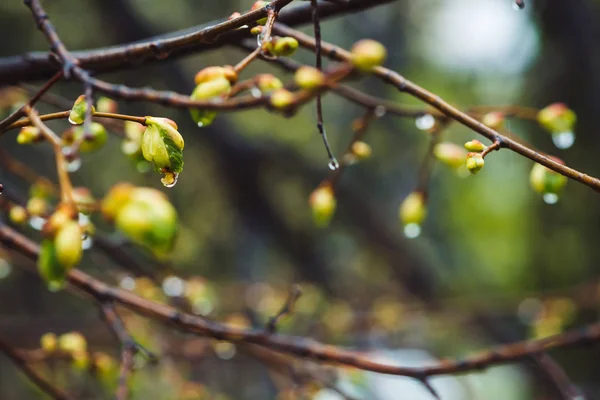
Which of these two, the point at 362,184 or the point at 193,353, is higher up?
the point at 362,184

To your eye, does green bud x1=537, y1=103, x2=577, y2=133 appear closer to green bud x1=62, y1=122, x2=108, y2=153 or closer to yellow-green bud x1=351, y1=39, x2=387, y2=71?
yellow-green bud x1=351, y1=39, x2=387, y2=71

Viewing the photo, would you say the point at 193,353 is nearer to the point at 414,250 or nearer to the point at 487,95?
the point at 414,250

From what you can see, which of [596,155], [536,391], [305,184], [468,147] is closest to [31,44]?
[305,184]

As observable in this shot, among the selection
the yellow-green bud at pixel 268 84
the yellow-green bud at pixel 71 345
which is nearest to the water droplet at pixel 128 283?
the yellow-green bud at pixel 71 345

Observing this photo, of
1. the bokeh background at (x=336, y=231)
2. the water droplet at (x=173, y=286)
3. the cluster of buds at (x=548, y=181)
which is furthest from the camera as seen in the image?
the bokeh background at (x=336, y=231)

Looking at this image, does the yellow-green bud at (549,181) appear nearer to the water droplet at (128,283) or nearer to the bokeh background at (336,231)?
the bokeh background at (336,231)

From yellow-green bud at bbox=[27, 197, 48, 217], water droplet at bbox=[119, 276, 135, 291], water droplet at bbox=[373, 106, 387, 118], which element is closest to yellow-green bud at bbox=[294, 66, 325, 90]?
water droplet at bbox=[373, 106, 387, 118]
